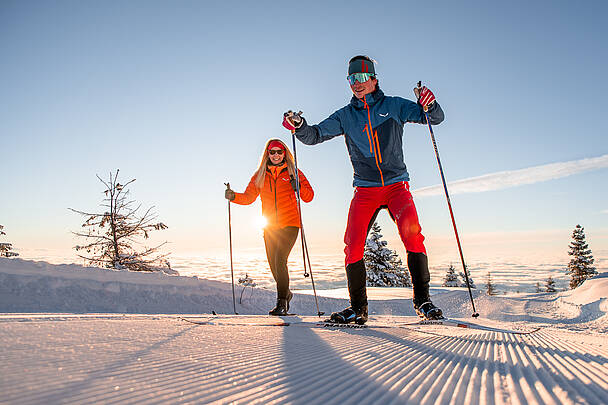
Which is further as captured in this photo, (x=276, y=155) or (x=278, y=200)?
(x=276, y=155)

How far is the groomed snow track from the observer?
0.83m

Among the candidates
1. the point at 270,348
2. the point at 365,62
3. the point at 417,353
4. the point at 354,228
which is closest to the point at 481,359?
the point at 417,353

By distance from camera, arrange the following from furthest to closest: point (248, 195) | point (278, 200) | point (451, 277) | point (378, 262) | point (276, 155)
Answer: point (451, 277)
point (378, 262)
point (248, 195)
point (276, 155)
point (278, 200)

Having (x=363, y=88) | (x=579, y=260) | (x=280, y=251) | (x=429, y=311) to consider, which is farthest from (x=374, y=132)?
(x=579, y=260)

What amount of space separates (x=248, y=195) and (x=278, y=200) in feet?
1.86

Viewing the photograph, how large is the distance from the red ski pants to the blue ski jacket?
96 mm

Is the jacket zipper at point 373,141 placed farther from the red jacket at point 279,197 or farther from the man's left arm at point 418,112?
the red jacket at point 279,197

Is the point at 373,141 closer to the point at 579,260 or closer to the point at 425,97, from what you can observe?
the point at 425,97

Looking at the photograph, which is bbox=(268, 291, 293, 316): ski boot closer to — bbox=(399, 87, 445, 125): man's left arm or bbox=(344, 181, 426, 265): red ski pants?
bbox=(344, 181, 426, 265): red ski pants

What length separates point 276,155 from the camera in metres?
5.39

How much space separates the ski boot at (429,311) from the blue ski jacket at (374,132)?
1195mm

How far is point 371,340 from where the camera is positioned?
1871 millimetres

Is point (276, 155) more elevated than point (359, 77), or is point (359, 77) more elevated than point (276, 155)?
point (359, 77)

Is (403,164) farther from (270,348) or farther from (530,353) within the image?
(270,348)
